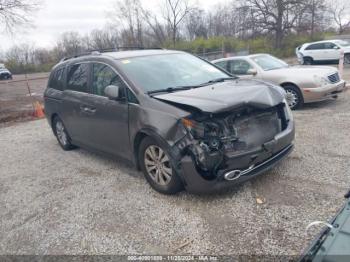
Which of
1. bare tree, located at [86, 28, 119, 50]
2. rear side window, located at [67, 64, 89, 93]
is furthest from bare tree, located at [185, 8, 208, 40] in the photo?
rear side window, located at [67, 64, 89, 93]

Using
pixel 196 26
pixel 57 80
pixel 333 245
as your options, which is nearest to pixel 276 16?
pixel 196 26

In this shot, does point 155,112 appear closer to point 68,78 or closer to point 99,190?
point 99,190

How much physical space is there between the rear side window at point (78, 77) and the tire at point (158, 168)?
168 centimetres

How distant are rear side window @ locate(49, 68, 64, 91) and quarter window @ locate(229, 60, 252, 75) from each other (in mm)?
4822

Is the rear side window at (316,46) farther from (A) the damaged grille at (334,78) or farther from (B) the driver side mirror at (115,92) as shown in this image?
(B) the driver side mirror at (115,92)

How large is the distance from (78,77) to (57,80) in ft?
3.06

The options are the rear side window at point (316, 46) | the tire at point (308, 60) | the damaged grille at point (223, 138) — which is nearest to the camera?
the damaged grille at point (223, 138)

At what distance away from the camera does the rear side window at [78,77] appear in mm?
4910

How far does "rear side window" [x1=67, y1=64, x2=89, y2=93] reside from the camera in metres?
4.91

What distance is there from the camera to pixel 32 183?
4703mm

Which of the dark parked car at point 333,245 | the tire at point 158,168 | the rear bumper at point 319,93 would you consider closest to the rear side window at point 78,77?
the tire at point 158,168

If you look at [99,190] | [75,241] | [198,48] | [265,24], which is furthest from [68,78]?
[265,24]

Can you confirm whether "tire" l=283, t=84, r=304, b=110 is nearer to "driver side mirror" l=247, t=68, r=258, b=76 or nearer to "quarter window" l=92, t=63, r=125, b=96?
"driver side mirror" l=247, t=68, r=258, b=76

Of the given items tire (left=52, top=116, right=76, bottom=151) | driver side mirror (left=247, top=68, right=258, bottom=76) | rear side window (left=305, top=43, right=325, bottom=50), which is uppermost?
rear side window (left=305, top=43, right=325, bottom=50)
